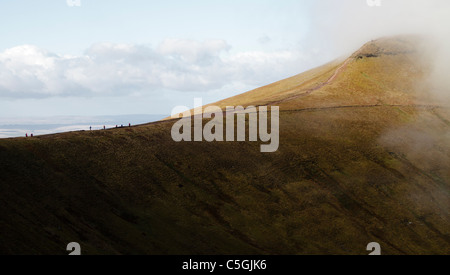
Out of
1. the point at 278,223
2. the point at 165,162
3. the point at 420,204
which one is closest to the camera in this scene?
the point at 278,223

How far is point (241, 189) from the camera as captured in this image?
98500mm

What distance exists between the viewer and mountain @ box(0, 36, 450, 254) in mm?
75312

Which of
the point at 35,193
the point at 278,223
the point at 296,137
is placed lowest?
the point at 278,223

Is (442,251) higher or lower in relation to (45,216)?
lower

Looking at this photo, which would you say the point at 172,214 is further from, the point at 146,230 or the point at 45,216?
the point at 45,216

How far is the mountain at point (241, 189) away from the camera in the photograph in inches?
2965

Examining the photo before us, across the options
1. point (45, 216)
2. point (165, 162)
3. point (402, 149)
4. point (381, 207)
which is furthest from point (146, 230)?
point (402, 149)

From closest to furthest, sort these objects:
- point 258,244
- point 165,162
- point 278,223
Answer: point 258,244 < point 278,223 < point 165,162

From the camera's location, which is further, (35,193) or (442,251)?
(442,251)

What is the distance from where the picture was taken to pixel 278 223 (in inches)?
3610

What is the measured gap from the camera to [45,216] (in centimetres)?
7175

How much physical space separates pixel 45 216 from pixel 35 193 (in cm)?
597
